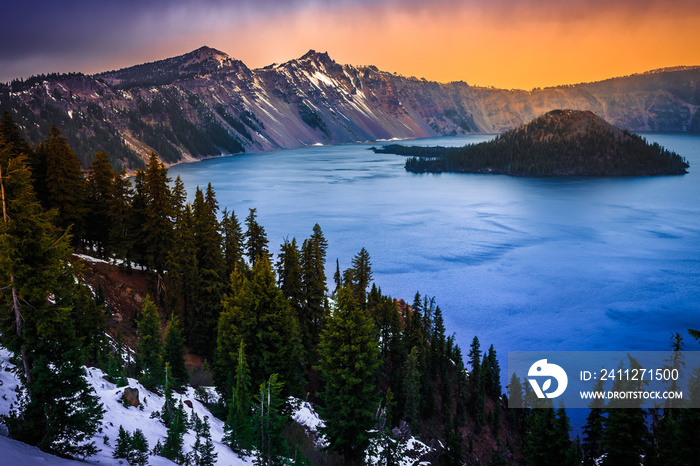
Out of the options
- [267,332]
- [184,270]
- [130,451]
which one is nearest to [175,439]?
[130,451]

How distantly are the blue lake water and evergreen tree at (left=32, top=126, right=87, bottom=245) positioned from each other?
149 feet

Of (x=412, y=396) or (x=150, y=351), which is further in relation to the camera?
(x=412, y=396)

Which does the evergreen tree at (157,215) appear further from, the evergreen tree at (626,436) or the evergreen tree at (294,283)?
the evergreen tree at (626,436)

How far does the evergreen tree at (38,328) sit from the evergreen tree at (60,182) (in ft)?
93.8

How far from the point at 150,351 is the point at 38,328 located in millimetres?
15974

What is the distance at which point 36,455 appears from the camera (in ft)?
39.8

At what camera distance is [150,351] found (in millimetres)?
29047

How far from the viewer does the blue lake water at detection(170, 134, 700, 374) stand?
62.6 metres

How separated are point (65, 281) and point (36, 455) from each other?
5927 millimetres

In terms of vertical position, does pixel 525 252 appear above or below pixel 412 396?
above

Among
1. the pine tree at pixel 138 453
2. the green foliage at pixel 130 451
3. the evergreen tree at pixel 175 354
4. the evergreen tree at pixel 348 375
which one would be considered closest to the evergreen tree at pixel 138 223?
the evergreen tree at pixel 175 354

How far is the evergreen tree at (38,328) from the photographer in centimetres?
1373

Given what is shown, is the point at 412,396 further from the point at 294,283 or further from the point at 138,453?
the point at 138,453

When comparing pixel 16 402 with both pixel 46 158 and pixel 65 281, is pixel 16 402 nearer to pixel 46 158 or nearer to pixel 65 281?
pixel 65 281
